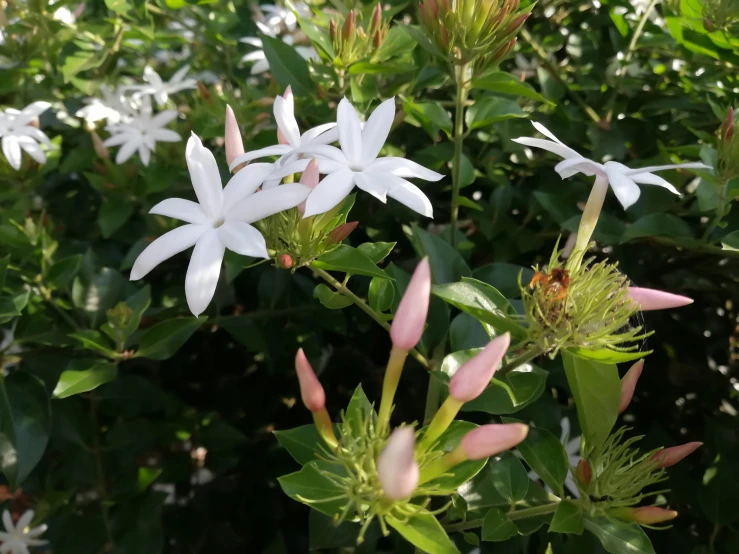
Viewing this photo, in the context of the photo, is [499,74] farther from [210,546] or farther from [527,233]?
[210,546]

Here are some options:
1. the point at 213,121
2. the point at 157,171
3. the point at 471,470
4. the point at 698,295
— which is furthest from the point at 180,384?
the point at 698,295

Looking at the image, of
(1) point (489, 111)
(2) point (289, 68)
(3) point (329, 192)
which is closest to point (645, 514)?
(3) point (329, 192)

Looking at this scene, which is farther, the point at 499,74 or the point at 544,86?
the point at 544,86

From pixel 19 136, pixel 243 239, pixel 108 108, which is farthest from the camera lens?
pixel 108 108

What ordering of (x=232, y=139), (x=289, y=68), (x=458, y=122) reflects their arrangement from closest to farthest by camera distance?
(x=232, y=139) < (x=458, y=122) < (x=289, y=68)

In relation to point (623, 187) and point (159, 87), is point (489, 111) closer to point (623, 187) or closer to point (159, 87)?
point (623, 187)

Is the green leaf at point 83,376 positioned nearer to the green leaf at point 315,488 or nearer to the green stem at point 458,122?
the green leaf at point 315,488
